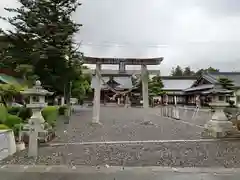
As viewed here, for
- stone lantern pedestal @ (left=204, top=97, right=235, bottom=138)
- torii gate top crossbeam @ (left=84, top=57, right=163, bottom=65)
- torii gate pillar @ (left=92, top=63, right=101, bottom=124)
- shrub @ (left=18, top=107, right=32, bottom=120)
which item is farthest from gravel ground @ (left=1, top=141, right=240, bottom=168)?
torii gate top crossbeam @ (left=84, top=57, right=163, bottom=65)

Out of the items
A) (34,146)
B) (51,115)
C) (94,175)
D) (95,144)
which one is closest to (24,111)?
(51,115)

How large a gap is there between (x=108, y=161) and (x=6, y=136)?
299 centimetres

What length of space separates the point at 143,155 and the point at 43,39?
18.3m

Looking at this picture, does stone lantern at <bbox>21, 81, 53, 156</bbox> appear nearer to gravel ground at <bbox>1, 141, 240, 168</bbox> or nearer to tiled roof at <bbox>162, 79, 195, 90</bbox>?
gravel ground at <bbox>1, 141, 240, 168</bbox>

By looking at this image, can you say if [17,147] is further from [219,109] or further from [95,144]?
[219,109]

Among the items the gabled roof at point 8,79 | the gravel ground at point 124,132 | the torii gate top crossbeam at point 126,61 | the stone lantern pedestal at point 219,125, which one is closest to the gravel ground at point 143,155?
the stone lantern pedestal at point 219,125

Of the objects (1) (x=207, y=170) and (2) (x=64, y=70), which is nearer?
(1) (x=207, y=170)

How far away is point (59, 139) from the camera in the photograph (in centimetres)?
1195

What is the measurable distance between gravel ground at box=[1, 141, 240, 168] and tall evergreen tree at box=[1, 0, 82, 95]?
15.3 meters

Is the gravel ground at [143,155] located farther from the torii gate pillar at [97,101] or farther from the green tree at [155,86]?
the green tree at [155,86]

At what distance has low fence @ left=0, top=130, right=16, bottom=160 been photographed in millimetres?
8312

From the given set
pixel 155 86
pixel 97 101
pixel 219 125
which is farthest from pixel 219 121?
pixel 155 86

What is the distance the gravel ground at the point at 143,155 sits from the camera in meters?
7.75

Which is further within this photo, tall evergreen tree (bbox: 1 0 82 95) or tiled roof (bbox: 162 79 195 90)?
tiled roof (bbox: 162 79 195 90)
